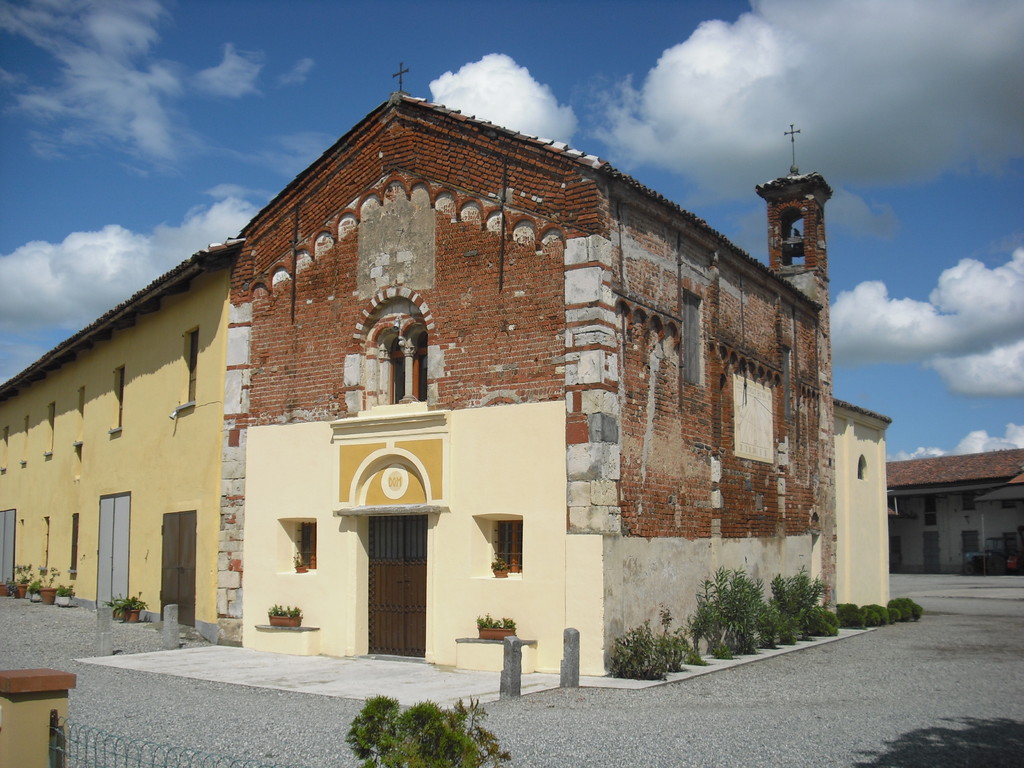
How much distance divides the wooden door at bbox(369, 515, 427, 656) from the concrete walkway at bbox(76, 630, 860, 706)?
1.20 ft

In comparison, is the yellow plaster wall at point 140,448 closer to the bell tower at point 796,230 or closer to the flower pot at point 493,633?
the flower pot at point 493,633

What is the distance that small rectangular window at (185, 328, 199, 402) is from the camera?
18.1 metres

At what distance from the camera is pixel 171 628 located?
15.3 metres

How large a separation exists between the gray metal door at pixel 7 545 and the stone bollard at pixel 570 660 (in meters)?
22.6

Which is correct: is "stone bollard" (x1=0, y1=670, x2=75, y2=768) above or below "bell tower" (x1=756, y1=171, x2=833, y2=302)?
below

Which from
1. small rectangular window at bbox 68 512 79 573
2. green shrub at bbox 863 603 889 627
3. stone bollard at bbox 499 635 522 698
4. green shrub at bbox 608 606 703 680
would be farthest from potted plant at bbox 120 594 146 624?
green shrub at bbox 863 603 889 627

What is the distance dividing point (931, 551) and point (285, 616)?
4219 centimetres

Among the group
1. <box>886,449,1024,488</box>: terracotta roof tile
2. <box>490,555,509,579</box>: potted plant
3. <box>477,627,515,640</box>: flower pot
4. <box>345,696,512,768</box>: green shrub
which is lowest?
<box>477,627,515,640</box>: flower pot

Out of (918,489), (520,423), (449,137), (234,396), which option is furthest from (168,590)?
(918,489)

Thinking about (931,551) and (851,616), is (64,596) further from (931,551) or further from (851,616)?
(931,551)

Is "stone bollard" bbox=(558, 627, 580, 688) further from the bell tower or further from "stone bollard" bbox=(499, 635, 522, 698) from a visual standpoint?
the bell tower

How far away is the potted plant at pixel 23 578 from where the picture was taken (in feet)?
84.6

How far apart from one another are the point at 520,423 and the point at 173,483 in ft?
27.1

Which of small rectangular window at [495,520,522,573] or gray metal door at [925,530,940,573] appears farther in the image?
gray metal door at [925,530,940,573]
